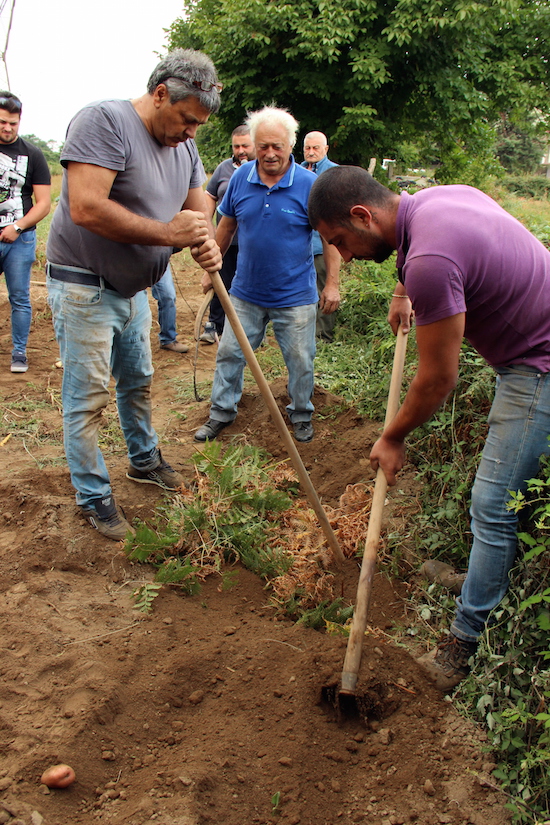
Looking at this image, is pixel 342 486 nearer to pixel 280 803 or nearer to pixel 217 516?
pixel 217 516

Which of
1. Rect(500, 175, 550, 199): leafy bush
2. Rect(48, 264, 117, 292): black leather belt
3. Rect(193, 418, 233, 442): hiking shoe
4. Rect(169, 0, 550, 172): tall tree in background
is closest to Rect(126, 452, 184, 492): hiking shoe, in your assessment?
Rect(193, 418, 233, 442): hiking shoe

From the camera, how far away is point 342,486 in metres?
4.19

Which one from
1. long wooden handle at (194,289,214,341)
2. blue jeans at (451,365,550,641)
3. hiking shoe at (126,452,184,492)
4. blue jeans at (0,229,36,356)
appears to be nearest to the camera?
blue jeans at (451,365,550,641)

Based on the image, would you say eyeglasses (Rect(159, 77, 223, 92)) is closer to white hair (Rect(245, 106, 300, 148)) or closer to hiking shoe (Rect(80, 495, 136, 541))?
white hair (Rect(245, 106, 300, 148))

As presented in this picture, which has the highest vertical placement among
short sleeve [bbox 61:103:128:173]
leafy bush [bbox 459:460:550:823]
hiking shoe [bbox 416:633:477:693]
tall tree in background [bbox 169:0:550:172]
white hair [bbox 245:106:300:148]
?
tall tree in background [bbox 169:0:550:172]

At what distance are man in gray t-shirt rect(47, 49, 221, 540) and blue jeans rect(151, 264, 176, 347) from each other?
10.1 feet

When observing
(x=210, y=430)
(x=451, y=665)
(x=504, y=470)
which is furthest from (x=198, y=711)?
(x=210, y=430)

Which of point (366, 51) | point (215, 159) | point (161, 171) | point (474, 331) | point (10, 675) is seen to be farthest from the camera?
point (215, 159)

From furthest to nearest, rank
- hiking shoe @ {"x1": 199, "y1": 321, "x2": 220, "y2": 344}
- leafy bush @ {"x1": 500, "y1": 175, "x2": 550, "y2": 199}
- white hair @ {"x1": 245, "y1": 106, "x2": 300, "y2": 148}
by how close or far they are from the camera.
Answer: leafy bush @ {"x1": 500, "y1": 175, "x2": 550, "y2": 199}
hiking shoe @ {"x1": 199, "y1": 321, "x2": 220, "y2": 344}
white hair @ {"x1": 245, "y1": 106, "x2": 300, "y2": 148}

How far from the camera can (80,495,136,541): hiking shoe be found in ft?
11.4

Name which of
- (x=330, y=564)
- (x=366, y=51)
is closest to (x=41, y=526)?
(x=330, y=564)

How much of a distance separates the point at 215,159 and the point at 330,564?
14499 mm

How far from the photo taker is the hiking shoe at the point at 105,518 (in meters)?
3.49

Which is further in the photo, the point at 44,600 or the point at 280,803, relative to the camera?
the point at 44,600
